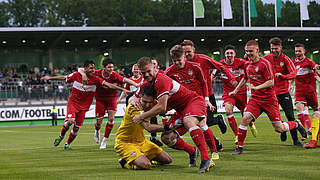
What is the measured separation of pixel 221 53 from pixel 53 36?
17888 mm

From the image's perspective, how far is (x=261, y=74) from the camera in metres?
10.0

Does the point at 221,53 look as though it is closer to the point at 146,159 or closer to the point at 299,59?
the point at 299,59

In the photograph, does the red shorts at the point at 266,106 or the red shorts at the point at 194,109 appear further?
the red shorts at the point at 266,106

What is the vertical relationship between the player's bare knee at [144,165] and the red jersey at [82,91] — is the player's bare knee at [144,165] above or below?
below

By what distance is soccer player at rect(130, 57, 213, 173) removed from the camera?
23.8ft

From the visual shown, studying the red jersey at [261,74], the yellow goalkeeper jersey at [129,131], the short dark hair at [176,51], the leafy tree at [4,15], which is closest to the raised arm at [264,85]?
the red jersey at [261,74]

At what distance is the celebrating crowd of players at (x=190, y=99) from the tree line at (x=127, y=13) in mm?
64176

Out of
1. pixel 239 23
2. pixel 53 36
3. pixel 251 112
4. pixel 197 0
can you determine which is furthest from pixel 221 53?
pixel 251 112

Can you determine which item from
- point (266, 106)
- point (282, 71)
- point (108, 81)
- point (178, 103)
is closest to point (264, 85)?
point (266, 106)

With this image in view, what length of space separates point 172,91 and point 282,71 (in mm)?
4808

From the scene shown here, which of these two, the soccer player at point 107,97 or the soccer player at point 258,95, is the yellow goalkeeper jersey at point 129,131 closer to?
the soccer player at point 258,95

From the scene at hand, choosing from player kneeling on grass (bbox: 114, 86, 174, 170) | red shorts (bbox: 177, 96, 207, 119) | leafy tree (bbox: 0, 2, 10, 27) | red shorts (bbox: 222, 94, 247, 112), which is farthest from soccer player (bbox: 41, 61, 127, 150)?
leafy tree (bbox: 0, 2, 10, 27)

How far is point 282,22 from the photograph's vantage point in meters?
78.6

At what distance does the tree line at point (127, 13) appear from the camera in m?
77.8
